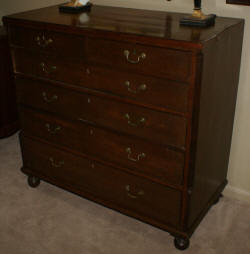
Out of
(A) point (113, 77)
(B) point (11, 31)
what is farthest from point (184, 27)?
(B) point (11, 31)

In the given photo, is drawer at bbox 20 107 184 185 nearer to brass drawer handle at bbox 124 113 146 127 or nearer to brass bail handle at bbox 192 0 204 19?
brass drawer handle at bbox 124 113 146 127

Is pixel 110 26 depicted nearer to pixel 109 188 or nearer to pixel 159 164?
pixel 159 164

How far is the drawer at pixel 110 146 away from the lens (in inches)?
73.8

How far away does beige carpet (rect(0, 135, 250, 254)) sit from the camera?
209 cm

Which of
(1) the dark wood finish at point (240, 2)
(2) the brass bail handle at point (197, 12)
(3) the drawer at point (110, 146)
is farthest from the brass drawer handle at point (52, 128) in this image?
(1) the dark wood finish at point (240, 2)

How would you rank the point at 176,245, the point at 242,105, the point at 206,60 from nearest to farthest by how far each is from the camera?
the point at 206,60
the point at 176,245
the point at 242,105

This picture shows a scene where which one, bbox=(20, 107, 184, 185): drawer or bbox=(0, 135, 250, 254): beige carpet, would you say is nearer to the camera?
bbox=(20, 107, 184, 185): drawer

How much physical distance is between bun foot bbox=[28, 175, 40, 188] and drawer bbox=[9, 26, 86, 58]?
37.1 inches

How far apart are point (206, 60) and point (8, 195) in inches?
65.3

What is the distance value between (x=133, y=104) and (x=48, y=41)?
584 mm

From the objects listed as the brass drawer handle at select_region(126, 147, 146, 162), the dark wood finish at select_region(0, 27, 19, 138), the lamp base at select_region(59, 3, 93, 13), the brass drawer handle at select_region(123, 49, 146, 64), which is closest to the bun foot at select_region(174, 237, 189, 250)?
the brass drawer handle at select_region(126, 147, 146, 162)

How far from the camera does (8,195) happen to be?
254cm

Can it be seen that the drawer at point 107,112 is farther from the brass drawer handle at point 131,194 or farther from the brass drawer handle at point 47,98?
the brass drawer handle at point 131,194

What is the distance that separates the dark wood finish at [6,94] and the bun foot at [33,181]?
79cm
